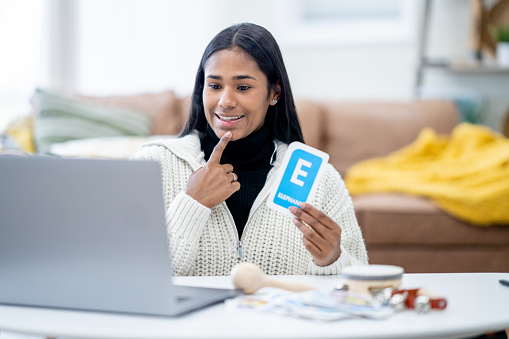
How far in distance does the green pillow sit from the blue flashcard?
189cm

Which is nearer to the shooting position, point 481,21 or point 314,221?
point 314,221

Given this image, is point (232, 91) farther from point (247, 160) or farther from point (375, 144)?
point (375, 144)

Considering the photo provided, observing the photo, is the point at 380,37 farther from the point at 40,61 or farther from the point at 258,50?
the point at 258,50

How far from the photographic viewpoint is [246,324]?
0.89 m

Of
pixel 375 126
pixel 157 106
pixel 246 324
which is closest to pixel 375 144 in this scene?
pixel 375 126

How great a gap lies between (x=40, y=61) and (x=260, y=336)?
3.31 m

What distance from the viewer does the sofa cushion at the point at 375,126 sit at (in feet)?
10.8

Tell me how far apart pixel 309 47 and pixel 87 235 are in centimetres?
363

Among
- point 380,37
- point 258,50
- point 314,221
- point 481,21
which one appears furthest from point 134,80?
point 314,221

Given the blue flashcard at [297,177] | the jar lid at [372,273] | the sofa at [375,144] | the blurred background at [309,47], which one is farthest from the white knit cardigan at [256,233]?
the blurred background at [309,47]

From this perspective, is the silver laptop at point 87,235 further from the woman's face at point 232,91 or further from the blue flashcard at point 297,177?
the woman's face at point 232,91

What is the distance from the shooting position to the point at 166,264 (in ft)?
2.92

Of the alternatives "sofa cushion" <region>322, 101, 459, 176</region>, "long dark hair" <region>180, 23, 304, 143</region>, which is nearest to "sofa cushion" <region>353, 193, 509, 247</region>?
"sofa cushion" <region>322, 101, 459, 176</region>

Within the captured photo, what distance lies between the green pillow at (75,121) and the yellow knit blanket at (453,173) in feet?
3.29
